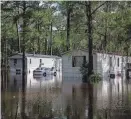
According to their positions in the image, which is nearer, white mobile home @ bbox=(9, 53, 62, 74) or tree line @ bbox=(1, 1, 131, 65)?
tree line @ bbox=(1, 1, 131, 65)

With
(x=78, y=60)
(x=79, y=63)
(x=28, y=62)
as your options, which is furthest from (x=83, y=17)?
(x=28, y=62)

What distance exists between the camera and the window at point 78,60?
41.3 meters

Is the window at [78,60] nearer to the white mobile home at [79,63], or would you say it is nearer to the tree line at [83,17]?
the white mobile home at [79,63]

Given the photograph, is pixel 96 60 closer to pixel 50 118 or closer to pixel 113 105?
pixel 113 105

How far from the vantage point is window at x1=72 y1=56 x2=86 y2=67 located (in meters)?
41.3

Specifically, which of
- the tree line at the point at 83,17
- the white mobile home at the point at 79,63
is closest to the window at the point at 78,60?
the white mobile home at the point at 79,63

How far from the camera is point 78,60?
41688 mm

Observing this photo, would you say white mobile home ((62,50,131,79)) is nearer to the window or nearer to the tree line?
the window

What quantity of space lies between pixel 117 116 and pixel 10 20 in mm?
36564

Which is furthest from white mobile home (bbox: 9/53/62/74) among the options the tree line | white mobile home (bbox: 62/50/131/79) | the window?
the window

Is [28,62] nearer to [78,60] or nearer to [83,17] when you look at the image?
[78,60]

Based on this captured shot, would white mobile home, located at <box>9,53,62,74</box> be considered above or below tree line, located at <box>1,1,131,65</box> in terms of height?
below

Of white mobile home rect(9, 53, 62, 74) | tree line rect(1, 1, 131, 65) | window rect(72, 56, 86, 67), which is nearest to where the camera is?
tree line rect(1, 1, 131, 65)

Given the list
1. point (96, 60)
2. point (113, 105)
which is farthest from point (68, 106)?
point (96, 60)
